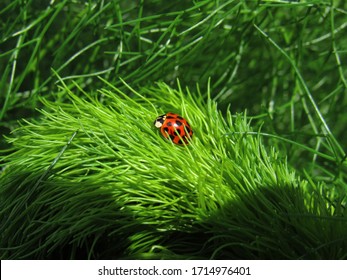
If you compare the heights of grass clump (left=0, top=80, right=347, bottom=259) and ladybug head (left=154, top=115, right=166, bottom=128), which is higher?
ladybug head (left=154, top=115, right=166, bottom=128)

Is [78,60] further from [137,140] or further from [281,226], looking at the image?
[281,226]

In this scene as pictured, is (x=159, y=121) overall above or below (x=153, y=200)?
above

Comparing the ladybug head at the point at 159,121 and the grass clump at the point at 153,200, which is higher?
the ladybug head at the point at 159,121

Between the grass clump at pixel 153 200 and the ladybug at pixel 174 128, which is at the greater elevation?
the ladybug at pixel 174 128

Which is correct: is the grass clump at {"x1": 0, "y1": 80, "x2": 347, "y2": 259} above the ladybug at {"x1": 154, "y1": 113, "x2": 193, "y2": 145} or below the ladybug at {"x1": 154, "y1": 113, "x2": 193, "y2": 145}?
below
